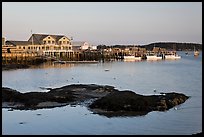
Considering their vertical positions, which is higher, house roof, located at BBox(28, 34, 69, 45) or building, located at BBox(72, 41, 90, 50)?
house roof, located at BBox(28, 34, 69, 45)

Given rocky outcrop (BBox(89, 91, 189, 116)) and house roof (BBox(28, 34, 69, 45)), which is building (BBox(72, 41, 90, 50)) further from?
rocky outcrop (BBox(89, 91, 189, 116))

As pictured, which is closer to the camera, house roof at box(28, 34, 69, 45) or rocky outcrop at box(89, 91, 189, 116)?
rocky outcrop at box(89, 91, 189, 116)

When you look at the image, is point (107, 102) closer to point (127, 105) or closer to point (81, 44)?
point (127, 105)

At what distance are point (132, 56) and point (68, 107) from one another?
70.9 m

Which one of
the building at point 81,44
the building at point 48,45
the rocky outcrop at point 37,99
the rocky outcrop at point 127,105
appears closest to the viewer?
the rocky outcrop at point 127,105

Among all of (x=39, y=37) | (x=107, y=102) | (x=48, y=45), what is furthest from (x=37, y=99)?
(x=39, y=37)

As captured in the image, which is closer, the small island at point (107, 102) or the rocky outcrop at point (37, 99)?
the small island at point (107, 102)

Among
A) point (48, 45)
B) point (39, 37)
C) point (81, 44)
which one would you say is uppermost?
point (39, 37)

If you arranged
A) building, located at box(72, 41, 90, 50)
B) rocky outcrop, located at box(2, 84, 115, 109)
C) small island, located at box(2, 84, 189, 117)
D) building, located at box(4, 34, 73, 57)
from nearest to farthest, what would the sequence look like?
1. small island, located at box(2, 84, 189, 117)
2. rocky outcrop, located at box(2, 84, 115, 109)
3. building, located at box(4, 34, 73, 57)
4. building, located at box(72, 41, 90, 50)

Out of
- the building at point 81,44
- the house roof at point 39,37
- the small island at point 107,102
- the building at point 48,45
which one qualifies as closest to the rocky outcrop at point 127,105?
the small island at point 107,102

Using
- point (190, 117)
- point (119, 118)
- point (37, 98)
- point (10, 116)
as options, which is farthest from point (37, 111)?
point (190, 117)

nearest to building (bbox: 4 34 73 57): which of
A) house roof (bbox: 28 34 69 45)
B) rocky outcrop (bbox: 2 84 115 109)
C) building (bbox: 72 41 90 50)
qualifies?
house roof (bbox: 28 34 69 45)

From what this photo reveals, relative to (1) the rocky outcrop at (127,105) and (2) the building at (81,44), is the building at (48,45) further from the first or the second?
(1) the rocky outcrop at (127,105)

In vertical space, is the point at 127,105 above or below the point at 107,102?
below
